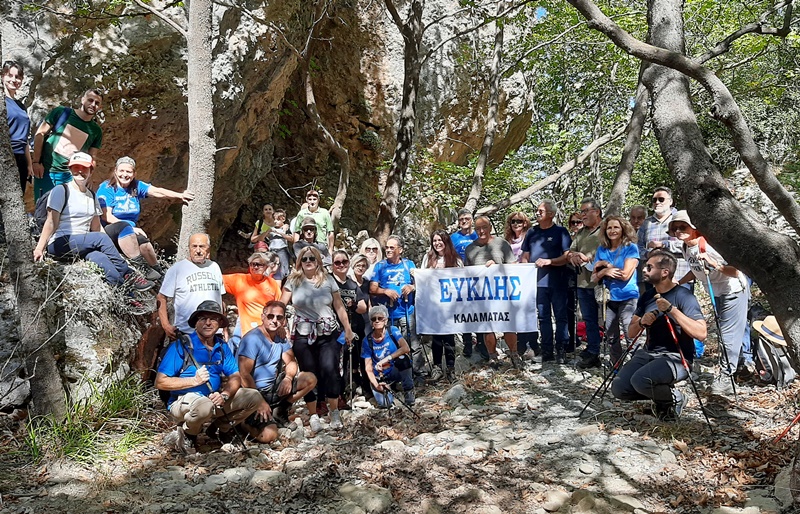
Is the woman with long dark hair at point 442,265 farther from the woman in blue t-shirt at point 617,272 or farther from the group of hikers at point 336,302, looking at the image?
the woman in blue t-shirt at point 617,272

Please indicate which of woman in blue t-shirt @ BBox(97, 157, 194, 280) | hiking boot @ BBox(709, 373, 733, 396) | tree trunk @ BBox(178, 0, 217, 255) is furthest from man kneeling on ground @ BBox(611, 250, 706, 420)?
woman in blue t-shirt @ BBox(97, 157, 194, 280)

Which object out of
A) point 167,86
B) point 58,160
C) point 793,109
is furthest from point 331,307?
point 793,109

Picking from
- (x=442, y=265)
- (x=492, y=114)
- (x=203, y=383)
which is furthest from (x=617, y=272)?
(x=492, y=114)

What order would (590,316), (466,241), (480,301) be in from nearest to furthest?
(590,316), (480,301), (466,241)

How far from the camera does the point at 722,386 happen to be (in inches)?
248

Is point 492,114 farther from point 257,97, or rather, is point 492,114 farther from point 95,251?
→ point 95,251

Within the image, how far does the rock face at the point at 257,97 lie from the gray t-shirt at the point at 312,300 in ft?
11.1

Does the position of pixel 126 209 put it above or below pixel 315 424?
above

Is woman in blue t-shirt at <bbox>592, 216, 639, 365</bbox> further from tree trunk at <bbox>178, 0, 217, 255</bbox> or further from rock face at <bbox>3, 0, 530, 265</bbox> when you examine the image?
rock face at <bbox>3, 0, 530, 265</bbox>

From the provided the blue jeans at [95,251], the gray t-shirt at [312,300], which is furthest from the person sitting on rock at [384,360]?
the blue jeans at [95,251]

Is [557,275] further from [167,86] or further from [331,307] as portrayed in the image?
[167,86]

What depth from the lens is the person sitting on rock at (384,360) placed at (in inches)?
256

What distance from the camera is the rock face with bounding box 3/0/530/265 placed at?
9164 mm

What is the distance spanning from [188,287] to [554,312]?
15.1 feet
